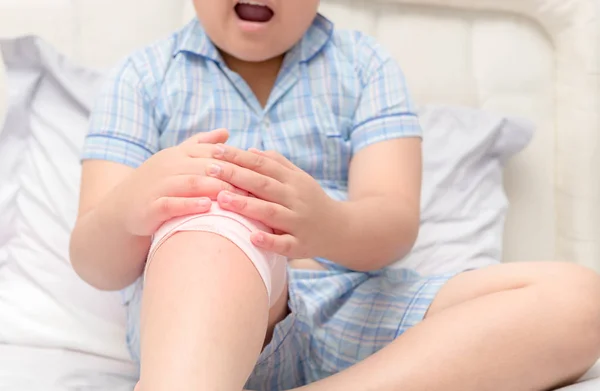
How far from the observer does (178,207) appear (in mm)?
594

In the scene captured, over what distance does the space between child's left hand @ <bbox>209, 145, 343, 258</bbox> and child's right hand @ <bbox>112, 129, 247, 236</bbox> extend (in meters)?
0.01

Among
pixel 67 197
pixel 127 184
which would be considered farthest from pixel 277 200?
pixel 67 197

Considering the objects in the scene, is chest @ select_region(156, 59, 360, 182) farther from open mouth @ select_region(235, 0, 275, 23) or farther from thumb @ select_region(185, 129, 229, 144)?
thumb @ select_region(185, 129, 229, 144)

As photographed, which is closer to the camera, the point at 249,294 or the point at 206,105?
the point at 249,294

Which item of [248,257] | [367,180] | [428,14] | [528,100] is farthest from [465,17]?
[248,257]

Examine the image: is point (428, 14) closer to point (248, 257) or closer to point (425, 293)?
point (425, 293)

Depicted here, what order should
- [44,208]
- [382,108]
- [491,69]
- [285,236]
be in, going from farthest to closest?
[491,69] → [44,208] → [382,108] → [285,236]

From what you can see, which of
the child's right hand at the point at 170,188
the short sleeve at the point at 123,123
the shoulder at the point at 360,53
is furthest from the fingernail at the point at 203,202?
the shoulder at the point at 360,53

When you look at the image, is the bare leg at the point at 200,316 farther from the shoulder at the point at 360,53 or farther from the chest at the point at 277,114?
the shoulder at the point at 360,53

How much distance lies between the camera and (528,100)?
117 cm

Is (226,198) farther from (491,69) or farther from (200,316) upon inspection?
(491,69)

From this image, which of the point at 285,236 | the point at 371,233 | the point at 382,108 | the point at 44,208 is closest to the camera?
the point at 285,236

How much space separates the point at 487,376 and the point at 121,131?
1.53ft

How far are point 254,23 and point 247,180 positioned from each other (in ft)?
0.87
